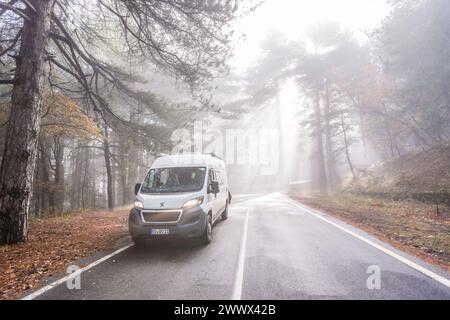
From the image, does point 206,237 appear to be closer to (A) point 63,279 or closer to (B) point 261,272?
(B) point 261,272

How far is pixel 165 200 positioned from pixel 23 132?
13.5 feet

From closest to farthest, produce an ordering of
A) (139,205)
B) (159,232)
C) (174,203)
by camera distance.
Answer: (159,232), (174,203), (139,205)

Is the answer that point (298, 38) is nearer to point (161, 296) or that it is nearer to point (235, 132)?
point (235, 132)

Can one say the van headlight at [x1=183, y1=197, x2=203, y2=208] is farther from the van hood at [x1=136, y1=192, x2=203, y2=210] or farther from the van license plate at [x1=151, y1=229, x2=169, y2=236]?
the van license plate at [x1=151, y1=229, x2=169, y2=236]

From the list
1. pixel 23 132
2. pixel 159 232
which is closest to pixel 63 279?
pixel 159 232

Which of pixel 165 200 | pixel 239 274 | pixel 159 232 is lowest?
pixel 239 274

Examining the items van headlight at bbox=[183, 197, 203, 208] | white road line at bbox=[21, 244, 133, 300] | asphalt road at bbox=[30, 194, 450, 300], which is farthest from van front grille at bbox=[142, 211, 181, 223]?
white road line at bbox=[21, 244, 133, 300]

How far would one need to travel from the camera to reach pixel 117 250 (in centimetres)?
720

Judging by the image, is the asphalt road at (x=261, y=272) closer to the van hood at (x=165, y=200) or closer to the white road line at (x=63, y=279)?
the white road line at (x=63, y=279)

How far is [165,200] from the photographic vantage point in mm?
7191

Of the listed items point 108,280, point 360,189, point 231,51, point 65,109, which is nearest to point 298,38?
point 360,189

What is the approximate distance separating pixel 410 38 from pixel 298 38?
1175cm

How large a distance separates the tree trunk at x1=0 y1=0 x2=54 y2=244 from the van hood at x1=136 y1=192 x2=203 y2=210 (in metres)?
3.01
